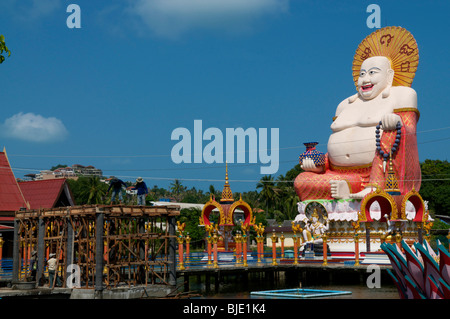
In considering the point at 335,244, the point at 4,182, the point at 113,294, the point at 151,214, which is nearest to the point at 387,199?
the point at 335,244

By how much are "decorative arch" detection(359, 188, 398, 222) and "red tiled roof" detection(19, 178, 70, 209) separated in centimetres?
1577

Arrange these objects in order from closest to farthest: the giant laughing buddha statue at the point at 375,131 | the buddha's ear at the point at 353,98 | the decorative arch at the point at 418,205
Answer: the decorative arch at the point at 418,205
the giant laughing buddha statue at the point at 375,131
the buddha's ear at the point at 353,98

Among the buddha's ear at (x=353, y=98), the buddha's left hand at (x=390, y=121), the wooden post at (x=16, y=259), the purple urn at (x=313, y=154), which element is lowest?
the wooden post at (x=16, y=259)

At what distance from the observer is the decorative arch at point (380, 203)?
94.1 ft

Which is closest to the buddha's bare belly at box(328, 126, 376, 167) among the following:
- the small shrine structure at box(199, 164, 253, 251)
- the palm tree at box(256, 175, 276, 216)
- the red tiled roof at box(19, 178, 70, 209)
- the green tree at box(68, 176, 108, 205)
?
the small shrine structure at box(199, 164, 253, 251)

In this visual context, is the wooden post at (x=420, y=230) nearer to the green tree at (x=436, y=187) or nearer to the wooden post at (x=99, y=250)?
the wooden post at (x=99, y=250)

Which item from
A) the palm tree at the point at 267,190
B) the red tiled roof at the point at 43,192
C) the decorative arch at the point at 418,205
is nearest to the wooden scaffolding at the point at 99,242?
the red tiled roof at the point at 43,192

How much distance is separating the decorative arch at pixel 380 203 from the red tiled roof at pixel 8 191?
53.0 feet

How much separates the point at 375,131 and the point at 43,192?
58.6 feet

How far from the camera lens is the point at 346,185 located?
3156 centimetres

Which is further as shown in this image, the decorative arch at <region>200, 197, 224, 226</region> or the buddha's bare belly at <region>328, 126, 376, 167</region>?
the decorative arch at <region>200, 197, 224, 226</region>

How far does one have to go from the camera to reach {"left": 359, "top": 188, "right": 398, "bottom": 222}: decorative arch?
1129 inches

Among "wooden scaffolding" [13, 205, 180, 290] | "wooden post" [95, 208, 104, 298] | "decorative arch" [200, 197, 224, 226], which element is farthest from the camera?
"decorative arch" [200, 197, 224, 226]

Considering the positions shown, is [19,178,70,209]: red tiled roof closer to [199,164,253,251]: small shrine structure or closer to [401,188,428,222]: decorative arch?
[199,164,253,251]: small shrine structure
